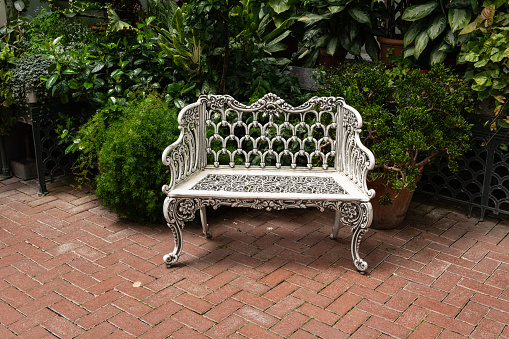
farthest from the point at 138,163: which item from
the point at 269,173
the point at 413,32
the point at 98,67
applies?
the point at 413,32

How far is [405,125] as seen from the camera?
4.18 meters

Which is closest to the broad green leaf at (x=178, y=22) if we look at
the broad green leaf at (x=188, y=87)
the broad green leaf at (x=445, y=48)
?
the broad green leaf at (x=188, y=87)

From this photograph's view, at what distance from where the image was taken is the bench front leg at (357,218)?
3.70 metres

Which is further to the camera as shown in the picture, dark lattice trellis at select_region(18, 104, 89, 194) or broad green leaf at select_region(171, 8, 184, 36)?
dark lattice trellis at select_region(18, 104, 89, 194)

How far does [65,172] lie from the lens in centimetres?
557

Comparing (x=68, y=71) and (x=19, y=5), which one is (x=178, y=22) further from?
(x=19, y=5)

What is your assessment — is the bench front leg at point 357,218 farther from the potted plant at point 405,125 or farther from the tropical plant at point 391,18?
the tropical plant at point 391,18

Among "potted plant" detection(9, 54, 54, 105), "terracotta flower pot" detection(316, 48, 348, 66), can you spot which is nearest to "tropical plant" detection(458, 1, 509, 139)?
"terracotta flower pot" detection(316, 48, 348, 66)

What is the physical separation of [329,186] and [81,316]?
194cm

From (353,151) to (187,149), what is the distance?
1.28m

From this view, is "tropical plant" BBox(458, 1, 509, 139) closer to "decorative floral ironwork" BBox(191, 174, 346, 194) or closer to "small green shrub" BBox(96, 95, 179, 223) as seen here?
"decorative floral ironwork" BBox(191, 174, 346, 194)

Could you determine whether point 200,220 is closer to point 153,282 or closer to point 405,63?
point 153,282

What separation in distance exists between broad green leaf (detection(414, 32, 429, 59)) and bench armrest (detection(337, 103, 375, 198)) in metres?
0.93

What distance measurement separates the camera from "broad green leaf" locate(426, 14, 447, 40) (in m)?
4.49
